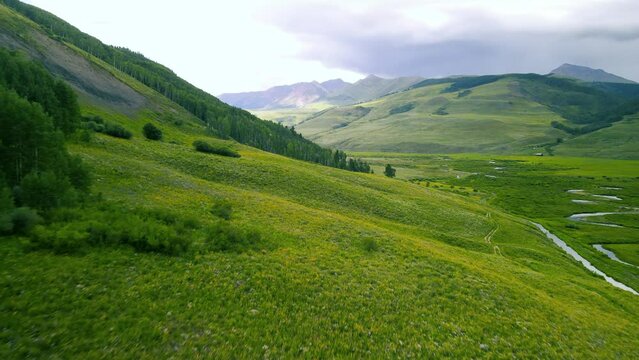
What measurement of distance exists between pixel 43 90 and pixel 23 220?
44893mm

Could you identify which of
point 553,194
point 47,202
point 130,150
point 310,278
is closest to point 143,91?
point 130,150

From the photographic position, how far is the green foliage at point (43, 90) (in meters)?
51.4

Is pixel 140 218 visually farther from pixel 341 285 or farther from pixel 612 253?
pixel 612 253

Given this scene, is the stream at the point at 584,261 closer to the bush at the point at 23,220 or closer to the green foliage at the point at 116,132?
the bush at the point at 23,220

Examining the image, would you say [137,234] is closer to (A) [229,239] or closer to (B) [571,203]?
(A) [229,239]

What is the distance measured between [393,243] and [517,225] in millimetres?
61591

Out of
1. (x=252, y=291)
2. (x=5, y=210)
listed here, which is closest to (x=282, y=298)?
(x=252, y=291)

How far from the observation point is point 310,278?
24.8 meters

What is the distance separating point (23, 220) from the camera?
21.2 m

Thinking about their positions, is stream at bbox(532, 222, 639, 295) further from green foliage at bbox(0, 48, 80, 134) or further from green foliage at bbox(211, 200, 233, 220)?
green foliage at bbox(0, 48, 80, 134)

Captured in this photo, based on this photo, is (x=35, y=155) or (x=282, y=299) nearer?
(x=282, y=299)

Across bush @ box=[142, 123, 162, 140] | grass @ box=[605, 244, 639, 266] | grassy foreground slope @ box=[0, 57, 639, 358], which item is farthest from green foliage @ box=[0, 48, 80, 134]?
grass @ box=[605, 244, 639, 266]

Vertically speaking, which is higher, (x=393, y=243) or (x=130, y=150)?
(x=130, y=150)

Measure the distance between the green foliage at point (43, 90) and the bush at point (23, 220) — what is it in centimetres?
3406
